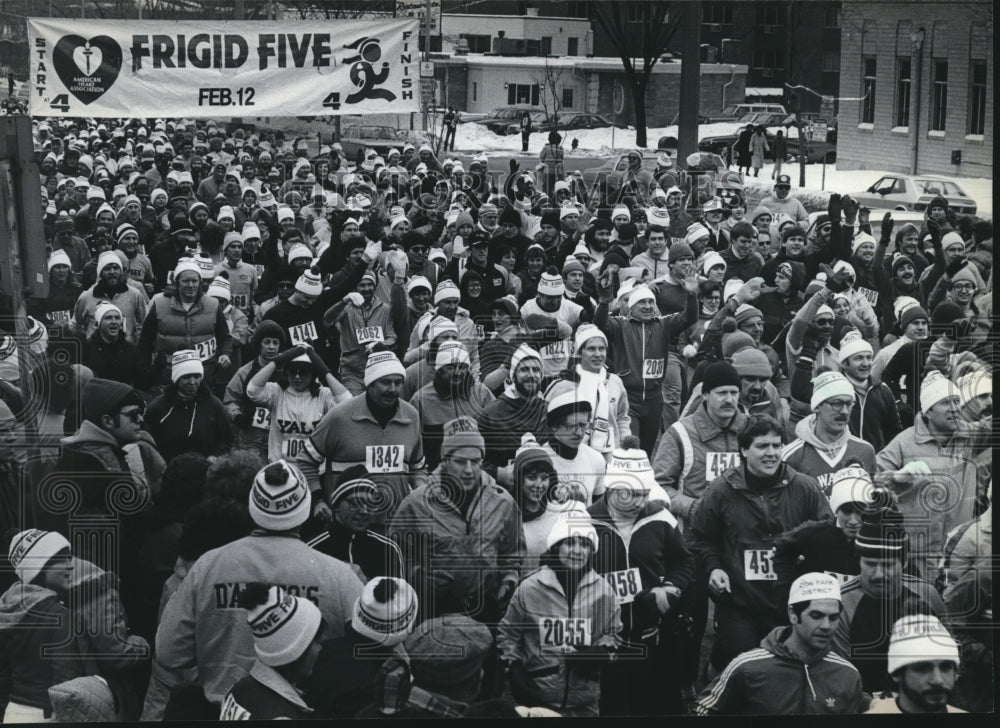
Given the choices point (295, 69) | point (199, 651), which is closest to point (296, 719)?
point (199, 651)

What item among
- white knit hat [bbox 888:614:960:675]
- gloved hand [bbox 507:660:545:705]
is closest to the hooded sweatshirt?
white knit hat [bbox 888:614:960:675]

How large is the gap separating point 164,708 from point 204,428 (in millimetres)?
2363

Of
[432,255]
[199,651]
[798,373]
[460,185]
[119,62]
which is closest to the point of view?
[199,651]

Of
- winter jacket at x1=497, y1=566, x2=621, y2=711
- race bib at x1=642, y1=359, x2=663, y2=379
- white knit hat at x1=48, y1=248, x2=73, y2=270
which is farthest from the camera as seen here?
white knit hat at x1=48, y1=248, x2=73, y2=270

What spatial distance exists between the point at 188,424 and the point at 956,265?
18.8 feet

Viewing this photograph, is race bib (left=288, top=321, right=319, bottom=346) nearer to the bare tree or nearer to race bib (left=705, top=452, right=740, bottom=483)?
the bare tree

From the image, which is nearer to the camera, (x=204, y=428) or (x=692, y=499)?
(x=692, y=499)

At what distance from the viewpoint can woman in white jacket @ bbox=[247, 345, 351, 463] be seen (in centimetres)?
838

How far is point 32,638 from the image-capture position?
585 cm

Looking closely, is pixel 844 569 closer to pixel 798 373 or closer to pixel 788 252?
pixel 798 373

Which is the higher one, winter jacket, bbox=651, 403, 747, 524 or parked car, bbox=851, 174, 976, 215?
parked car, bbox=851, 174, 976, 215

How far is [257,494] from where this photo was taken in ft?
19.2

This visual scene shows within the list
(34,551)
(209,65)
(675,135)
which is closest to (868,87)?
(675,135)

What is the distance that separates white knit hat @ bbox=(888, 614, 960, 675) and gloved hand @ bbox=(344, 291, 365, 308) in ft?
16.6
